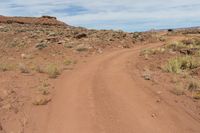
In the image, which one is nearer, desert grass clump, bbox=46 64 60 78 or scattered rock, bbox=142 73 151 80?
scattered rock, bbox=142 73 151 80

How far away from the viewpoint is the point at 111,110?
11328 millimetres

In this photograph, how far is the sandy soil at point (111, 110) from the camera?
1000cm

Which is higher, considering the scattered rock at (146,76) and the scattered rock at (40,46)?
the scattered rock at (146,76)

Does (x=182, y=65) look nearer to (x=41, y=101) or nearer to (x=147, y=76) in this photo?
(x=147, y=76)

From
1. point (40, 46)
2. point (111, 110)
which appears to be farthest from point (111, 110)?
point (40, 46)

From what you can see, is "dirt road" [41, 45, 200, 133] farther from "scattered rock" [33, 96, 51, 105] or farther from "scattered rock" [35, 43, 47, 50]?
"scattered rock" [35, 43, 47, 50]

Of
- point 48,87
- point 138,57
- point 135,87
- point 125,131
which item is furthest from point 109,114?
point 138,57

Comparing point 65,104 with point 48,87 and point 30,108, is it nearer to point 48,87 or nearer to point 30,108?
point 30,108

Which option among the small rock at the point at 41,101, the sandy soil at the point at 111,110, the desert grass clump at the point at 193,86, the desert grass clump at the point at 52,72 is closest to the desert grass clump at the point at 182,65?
the sandy soil at the point at 111,110

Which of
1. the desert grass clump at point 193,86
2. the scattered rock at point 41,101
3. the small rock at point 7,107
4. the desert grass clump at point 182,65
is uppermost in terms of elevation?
the desert grass clump at point 193,86

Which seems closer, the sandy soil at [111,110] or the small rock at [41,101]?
the sandy soil at [111,110]

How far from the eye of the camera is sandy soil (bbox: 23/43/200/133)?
10000 mm

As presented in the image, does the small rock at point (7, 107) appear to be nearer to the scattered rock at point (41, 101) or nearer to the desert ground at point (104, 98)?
the desert ground at point (104, 98)

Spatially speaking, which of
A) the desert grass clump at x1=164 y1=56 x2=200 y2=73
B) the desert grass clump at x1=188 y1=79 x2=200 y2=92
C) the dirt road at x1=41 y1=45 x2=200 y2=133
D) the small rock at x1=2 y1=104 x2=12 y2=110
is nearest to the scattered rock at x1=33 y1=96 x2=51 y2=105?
the dirt road at x1=41 y1=45 x2=200 y2=133
